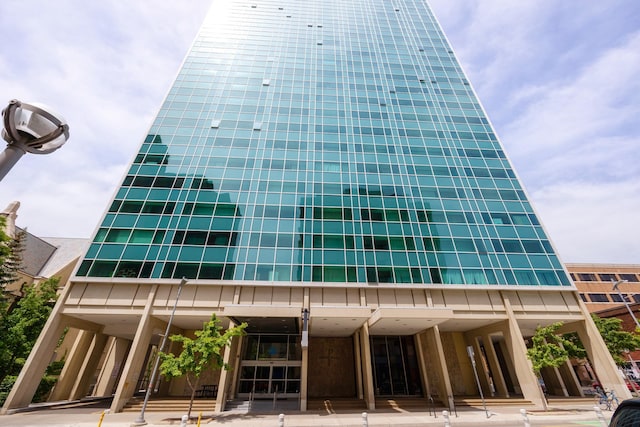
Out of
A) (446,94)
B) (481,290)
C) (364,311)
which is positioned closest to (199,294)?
(364,311)

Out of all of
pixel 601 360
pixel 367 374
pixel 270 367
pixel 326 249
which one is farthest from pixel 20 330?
pixel 601 360

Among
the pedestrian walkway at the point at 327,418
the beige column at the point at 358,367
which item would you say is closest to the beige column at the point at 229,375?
the pedestrian walkway at the point at 327,418

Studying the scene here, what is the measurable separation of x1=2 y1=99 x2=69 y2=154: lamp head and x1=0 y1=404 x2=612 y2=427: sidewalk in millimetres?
18876

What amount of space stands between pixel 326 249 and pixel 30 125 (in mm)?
24200

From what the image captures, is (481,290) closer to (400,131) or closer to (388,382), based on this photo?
(388,382)

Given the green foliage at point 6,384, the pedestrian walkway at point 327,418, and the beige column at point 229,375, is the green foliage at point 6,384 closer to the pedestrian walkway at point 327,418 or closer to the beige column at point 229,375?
the pedestrian walkway at point 327,418

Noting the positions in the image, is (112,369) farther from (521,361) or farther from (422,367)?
(521,361)

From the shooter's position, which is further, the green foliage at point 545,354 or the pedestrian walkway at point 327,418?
the green foliage at point 545,354

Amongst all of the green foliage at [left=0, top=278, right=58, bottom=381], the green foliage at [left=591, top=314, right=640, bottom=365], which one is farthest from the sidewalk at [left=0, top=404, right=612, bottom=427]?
the green foliage at [left=591, top=314, right=640, bottom=365]

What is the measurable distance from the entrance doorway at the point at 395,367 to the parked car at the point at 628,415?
2945cm

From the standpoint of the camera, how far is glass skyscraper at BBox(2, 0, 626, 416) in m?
23.9

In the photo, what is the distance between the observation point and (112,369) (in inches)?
1339

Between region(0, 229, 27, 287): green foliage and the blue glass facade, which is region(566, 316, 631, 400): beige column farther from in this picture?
region(0, 229, 27, 287): green foliage

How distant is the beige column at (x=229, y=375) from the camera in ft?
70.1
